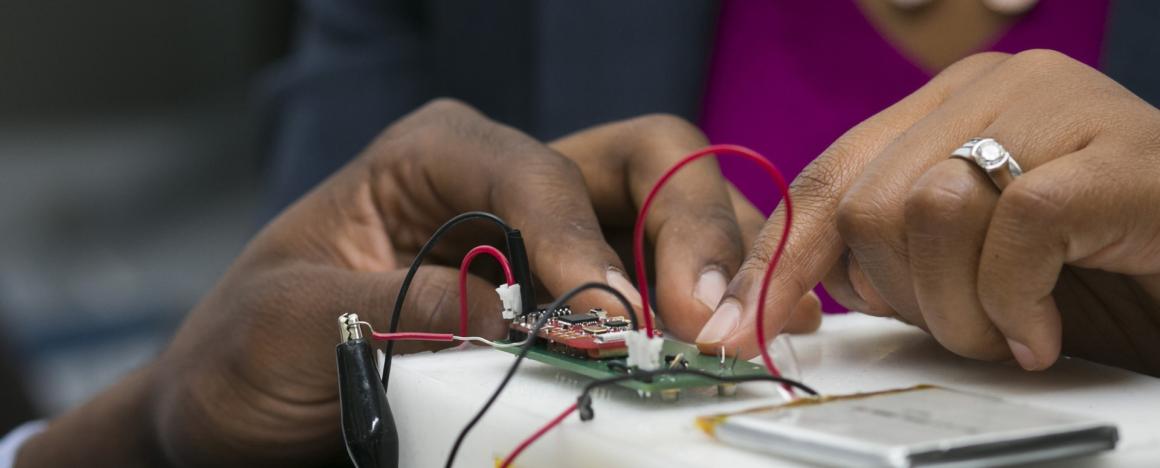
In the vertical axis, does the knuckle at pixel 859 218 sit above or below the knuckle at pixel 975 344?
above

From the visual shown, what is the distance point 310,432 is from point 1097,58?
647mm

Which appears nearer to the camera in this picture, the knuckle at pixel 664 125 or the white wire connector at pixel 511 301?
the white wire connector at pixel 511 301

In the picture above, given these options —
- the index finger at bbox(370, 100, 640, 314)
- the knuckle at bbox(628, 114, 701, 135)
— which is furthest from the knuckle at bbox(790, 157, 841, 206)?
the knuckle at bbox(628, 114, 701, 135)

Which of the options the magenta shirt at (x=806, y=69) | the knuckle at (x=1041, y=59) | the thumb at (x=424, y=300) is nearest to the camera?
the knuckle at (x=1041, y=59)

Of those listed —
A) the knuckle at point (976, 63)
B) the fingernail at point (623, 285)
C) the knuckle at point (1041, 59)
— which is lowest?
the fingernail at point (623, 285)

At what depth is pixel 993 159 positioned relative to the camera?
455 millimetres

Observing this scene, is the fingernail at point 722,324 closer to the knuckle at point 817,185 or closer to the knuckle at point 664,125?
the knuckle at point 817,185

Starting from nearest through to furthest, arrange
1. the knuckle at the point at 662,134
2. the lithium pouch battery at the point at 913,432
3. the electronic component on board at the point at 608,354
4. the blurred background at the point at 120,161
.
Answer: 1. the lithium pouch battery at the point at 913,432
2. the electronic component on board at the point at 608,354
3. the knuckle at the point at 662,134
4. the blurred background at the point at 120,161

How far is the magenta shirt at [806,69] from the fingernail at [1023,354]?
1.48ft

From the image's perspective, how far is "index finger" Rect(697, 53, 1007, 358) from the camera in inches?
20.6

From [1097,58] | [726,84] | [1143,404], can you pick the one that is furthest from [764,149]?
[1143,404]

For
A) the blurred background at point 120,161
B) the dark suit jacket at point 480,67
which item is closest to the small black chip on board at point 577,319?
the dark suit jacket at point 480,67

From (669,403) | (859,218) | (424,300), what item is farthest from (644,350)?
(424,300)

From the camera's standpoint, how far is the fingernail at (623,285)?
1.86 feet
